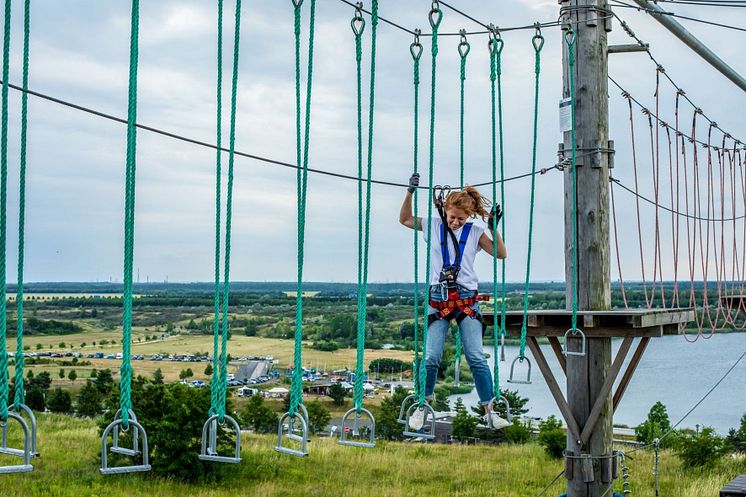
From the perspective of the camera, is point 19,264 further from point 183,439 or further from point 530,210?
point 183,439

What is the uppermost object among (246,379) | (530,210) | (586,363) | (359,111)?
(359,111)

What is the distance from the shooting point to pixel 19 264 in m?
3.31

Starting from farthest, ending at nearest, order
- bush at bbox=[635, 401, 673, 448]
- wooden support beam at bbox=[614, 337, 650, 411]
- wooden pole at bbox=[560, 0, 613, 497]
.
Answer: bush at bbox=[635, 401, 673, 448] < wooden support beam at bbox=[614, 337, 650, 411] < wooden pole at bbox=[560, 0, 613, 497]

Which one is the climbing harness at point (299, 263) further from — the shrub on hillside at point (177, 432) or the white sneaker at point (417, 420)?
the shrub on hillside at point (177, 432)

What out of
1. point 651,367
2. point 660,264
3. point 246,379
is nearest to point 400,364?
point 246,379

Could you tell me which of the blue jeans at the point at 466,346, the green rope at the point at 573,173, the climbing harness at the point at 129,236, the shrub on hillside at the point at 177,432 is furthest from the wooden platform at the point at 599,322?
Result: the shrub on hillside at the point at 177,432

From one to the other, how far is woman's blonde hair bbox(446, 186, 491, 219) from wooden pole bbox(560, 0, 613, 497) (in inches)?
81.0

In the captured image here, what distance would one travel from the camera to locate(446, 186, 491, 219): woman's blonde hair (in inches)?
176

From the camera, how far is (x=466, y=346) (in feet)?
14.5

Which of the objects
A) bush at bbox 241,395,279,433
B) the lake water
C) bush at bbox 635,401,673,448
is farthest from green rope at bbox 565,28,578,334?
bush at bbox 241,395,279,433

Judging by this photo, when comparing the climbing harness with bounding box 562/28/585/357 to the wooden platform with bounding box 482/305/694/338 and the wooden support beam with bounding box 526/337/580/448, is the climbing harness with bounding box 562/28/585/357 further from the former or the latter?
the wooden support beam with bounding box 526/337/580/448

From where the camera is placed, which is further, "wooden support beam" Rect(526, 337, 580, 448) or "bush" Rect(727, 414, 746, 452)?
"bush" Rect(727, 414, 746, 452)

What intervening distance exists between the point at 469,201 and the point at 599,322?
7.63 ft

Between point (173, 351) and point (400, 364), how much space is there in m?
16.0
